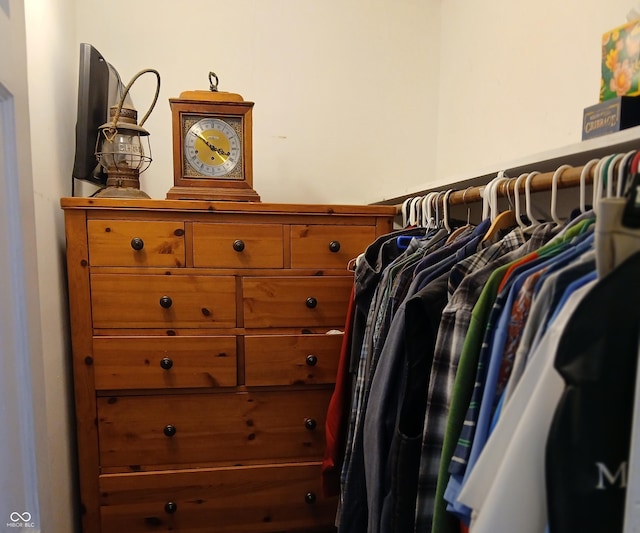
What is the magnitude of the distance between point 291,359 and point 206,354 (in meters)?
0.27

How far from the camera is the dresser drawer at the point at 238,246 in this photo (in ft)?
4.42

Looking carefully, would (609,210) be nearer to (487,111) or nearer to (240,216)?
(240,216)

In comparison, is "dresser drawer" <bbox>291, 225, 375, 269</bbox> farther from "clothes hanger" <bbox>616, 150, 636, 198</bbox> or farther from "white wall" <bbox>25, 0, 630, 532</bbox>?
"clothes hanger" <bbox>616, 150, 636, 198</bbox>

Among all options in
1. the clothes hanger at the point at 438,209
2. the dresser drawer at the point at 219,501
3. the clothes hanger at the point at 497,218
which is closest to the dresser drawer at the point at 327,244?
the clothes hanger at the point at 438,209

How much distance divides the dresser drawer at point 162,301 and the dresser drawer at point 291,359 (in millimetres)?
128

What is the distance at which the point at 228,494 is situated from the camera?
1407mm

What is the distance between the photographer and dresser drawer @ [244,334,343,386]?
4.56 feet

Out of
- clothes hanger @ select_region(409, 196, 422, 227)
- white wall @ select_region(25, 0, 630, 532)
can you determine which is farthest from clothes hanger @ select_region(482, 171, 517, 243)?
white wall @ select_region(25, 0, 630, 532)

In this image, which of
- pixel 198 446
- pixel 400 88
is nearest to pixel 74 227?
pixel 198 446

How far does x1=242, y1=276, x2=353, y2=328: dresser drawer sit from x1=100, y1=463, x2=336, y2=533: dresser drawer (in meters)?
0.49

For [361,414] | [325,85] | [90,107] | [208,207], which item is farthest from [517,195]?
[90,107]

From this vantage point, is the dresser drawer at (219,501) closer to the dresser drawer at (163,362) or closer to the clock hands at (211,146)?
the dresser drawer at (163,362)

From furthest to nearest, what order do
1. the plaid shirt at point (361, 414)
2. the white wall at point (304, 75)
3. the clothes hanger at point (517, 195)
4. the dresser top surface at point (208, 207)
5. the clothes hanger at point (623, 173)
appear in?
1. the white wall at point (304, 75)
2. the dresser top surface at point (208, 207)
3. the plaid shirt at point (361, 414)
4. the clothes hanger at point (517, 195)
5. the clothes hanger at point (623, 173)

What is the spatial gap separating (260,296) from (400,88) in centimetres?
118
